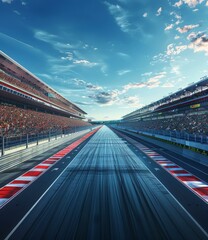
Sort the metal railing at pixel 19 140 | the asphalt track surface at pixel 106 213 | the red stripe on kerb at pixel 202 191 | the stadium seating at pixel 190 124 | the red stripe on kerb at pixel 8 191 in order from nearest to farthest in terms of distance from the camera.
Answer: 1. the asphalt track surface at pixel 106 213
2. the red stripe on kerb at pixel 8 191
3. the red stripe on kerb at pixel 202 191
4. the metal railing at pixel 19 140
5. the stadium seating at pixel 190 124

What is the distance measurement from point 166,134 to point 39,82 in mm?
33801

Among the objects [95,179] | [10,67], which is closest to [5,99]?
[10,67]

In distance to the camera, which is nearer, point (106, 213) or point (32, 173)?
point (106, 213)

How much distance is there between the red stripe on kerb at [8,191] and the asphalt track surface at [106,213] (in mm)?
821

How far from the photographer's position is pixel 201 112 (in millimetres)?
37750

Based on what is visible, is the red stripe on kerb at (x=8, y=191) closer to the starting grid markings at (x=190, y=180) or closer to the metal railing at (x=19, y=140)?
the metal railing at (x=19, y=140)

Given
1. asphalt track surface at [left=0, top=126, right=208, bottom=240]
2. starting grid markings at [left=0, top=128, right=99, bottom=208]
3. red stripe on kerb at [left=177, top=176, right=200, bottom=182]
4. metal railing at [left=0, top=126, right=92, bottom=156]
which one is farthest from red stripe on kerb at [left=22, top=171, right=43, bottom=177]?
red stripe on kerb at [left=177, top=176, right=200, bottom=182]

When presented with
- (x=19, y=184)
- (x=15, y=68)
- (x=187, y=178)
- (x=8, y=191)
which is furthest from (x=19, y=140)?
(x=15, y=68)

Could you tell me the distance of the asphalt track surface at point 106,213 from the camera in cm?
513

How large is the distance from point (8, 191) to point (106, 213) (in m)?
5.46

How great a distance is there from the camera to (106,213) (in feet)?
20.4

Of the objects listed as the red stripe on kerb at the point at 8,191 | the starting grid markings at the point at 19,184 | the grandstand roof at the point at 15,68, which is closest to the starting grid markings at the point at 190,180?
the starting grid markings at the point at 19,184

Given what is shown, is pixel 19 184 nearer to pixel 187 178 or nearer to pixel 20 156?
pixel 20 156

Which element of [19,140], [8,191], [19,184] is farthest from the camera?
[19,140]
